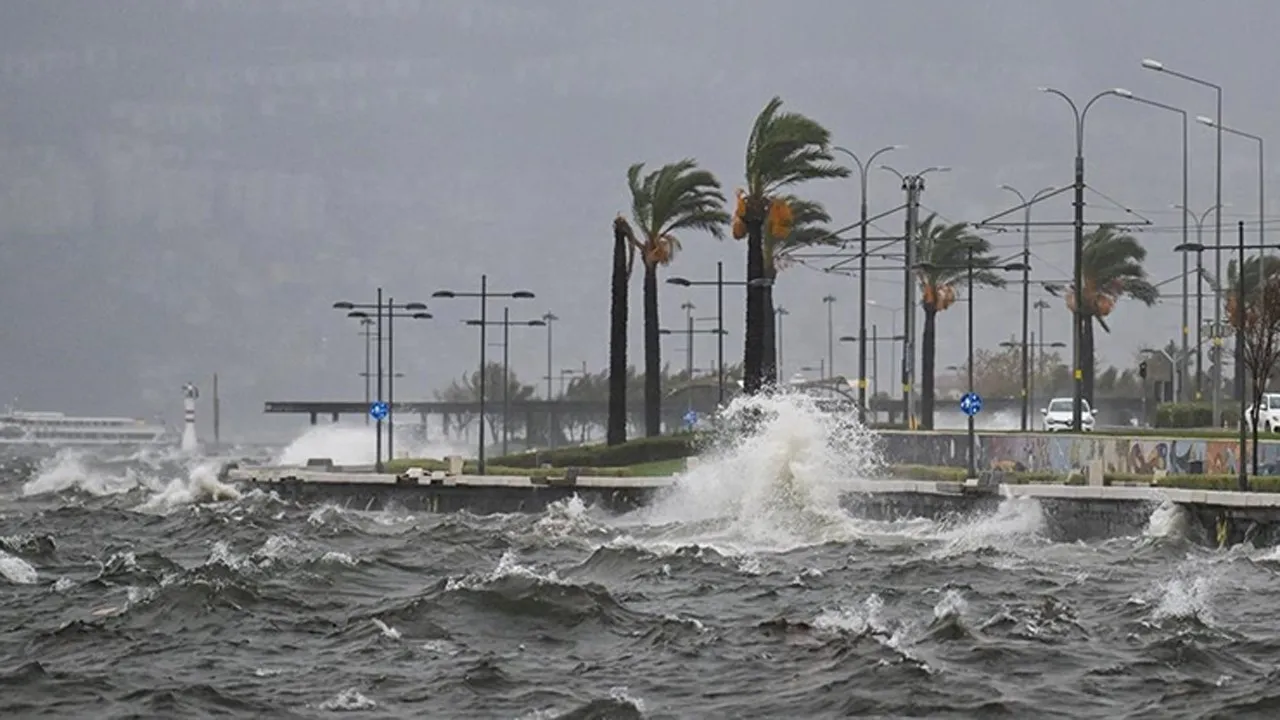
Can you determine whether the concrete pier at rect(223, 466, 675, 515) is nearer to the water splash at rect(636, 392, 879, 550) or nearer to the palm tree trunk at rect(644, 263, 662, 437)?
the water splash at rect(636, 392, 879, 550)

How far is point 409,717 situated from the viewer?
2214cm

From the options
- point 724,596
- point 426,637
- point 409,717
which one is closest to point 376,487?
point 724,596

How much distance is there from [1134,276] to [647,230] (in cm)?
3578

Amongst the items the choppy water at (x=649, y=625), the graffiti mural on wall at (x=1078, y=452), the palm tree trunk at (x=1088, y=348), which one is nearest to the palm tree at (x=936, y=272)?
the palm tree trunk at (x=1088, y=348)

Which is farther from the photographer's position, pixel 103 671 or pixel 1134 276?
pixel 1134 276

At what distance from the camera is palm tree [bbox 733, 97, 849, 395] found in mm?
78250

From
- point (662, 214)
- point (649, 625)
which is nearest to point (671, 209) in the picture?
point (662, 214)

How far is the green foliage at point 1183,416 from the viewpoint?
91.4 m

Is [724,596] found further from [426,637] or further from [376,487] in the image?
[376,487]

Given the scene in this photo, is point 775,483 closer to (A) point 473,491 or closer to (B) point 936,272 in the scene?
(A) point 473,491

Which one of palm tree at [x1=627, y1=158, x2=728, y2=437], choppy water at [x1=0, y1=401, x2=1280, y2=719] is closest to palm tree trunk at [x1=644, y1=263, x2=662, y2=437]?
palm tree at [x1=627, y1=158, x2=728, y2=437]

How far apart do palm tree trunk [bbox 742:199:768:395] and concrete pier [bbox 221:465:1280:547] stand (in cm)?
1263

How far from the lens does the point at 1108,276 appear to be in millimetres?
113250

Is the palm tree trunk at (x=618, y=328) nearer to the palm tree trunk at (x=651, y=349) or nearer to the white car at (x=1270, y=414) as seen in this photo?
the palm tree trunk at (x=651, y=349)
